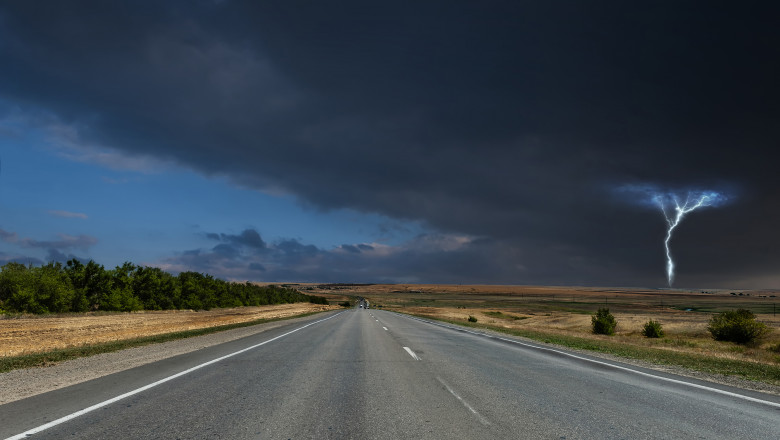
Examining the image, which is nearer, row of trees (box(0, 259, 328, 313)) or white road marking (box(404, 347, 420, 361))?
white road marking (box(404, 347, 420, 361))

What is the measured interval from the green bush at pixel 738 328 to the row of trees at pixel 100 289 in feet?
212

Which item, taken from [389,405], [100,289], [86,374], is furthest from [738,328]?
[100,289]

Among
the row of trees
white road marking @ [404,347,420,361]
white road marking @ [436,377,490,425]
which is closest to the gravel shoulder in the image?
white road marking @ [436,377,490,425]

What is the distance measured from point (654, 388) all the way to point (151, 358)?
13.4m

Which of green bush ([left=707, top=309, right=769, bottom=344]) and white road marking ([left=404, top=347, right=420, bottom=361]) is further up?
white road marking ([left=404, top=347, right=420, bottom=361])

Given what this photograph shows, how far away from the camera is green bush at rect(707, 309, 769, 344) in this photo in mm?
28406

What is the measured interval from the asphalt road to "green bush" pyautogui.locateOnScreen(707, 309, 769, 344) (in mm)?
25751

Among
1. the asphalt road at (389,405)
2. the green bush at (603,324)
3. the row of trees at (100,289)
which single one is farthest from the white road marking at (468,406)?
the row of trees at (100,289)

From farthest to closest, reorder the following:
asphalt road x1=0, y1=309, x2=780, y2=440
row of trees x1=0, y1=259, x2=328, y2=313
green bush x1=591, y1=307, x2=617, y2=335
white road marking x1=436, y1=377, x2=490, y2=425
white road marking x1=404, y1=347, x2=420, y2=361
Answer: row of trees x1=0, y1=259, x2=328, y2=313, green bush x1=591, y1=307, x2=617, y2=335, white road marking x1=404, y1=347, x2=420, y2=361, white road marking x1=436, y1=377, x2=490, y2=425, asphalt road x1=0, y1=309, x2=780, y2=440

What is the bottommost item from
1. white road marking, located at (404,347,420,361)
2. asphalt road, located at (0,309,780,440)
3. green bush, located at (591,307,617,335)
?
green bush, located at (591,307,617,335)

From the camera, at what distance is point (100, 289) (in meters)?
56.1

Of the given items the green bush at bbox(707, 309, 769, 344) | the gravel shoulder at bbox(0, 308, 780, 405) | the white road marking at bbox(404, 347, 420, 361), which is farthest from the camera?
the green bush at bbox(707, 309, 769, 344)

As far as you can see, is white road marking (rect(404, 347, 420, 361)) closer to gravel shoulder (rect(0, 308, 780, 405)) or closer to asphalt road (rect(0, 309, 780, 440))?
asphalt road (rect(0, 309, 780, 440))

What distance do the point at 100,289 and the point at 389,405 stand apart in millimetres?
63907
